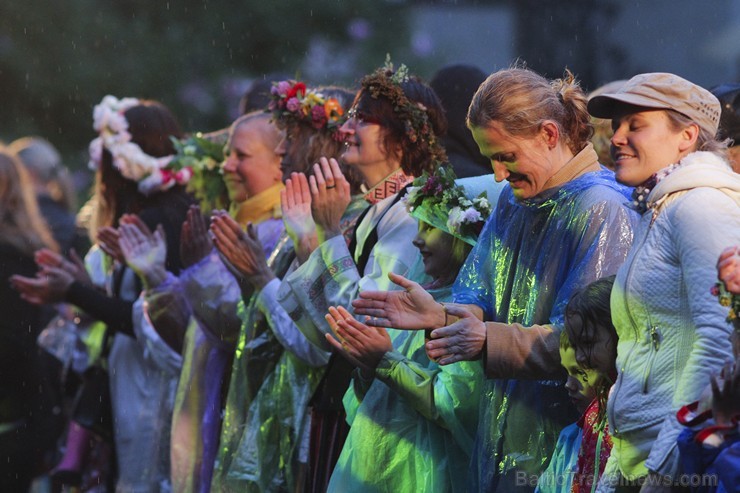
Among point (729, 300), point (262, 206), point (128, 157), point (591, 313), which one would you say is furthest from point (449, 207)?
point (128, 157)

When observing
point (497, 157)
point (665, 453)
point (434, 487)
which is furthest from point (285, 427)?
point (665, 453)

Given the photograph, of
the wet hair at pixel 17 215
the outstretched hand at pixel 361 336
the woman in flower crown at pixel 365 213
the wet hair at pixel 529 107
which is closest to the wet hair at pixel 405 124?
the woman in flower crown at pixel 365 213

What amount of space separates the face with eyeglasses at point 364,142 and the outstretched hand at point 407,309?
1.34 meters

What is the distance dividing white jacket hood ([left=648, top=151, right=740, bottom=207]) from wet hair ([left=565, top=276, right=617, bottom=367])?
1.12ft

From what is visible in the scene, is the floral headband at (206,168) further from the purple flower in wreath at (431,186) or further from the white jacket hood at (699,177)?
the white jacket hood at (699,177)

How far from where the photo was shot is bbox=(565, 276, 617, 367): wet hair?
4125 mm

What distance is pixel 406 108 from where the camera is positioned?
5.97 meters

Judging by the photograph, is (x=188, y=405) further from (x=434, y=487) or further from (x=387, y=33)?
(x=387, y=33)

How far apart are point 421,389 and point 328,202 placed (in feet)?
3.60

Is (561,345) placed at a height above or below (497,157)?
below

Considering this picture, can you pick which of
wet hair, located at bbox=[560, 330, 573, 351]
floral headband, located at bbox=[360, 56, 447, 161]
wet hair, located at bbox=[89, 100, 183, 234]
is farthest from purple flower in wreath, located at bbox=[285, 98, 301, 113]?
wet hair, located at bbox=[560, 330, 573, 351]

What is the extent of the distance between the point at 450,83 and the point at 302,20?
11.7 m

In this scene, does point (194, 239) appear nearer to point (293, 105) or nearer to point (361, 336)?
point (293, 105)

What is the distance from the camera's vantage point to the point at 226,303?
717 cm
